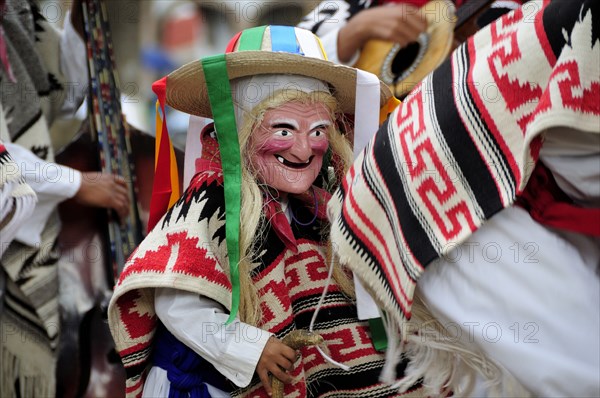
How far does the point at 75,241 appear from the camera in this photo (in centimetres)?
300

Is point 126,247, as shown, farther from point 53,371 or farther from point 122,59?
point 122,59

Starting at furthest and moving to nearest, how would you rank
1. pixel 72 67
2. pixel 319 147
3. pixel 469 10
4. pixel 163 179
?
pixel 72 67, pixel 469 10, pixel 163 179, pixel 319 147

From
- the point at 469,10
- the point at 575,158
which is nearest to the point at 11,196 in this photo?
the point at 575,158

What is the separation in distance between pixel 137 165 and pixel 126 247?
0.35 meters

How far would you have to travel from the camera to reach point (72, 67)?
318cm

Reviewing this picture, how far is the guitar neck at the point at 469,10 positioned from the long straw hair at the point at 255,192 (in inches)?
39.4

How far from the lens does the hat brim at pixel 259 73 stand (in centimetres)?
203

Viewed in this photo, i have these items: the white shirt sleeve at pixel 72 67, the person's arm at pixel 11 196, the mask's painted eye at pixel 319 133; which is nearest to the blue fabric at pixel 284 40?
the mask's painted eye at pixel 319 133

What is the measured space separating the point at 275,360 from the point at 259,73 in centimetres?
76

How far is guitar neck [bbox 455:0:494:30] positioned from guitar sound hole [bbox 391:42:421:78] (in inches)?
7.8

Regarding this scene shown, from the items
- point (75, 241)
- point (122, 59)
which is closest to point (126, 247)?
point (75, 241)

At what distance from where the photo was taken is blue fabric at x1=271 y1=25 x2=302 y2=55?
6.95 feet

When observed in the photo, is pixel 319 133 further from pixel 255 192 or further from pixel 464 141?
pixel 464 141

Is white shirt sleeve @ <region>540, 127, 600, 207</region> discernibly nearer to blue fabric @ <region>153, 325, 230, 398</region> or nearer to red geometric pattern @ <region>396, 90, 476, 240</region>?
red geometric pattern @ <region>396, 90, 476, 240</region>
